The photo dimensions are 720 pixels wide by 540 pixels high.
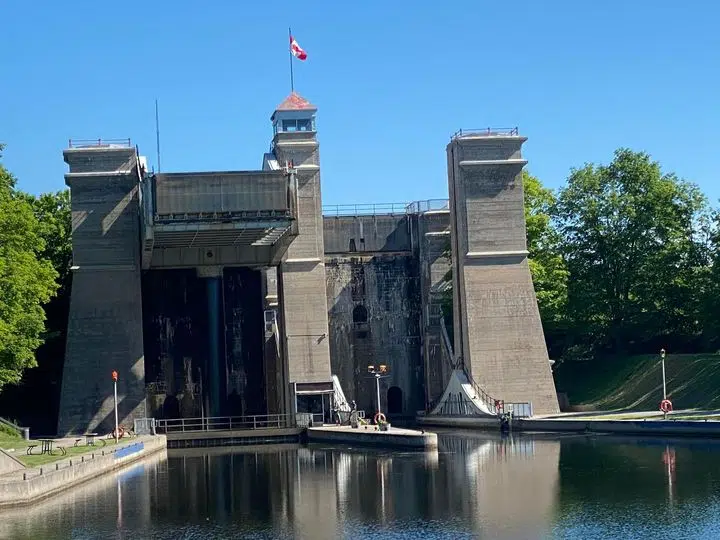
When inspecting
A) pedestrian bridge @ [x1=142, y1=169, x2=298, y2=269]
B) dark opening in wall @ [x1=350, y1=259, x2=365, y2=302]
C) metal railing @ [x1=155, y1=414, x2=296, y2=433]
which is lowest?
metal railing @ [x1=155, y1=414, x2=296, y2=433]

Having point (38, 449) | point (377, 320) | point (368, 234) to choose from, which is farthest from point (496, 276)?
point (38, 449)

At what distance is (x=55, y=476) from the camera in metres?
31.9

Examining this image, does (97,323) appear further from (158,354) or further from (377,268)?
(377,268)

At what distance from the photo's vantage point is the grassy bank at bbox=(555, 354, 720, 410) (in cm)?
5147

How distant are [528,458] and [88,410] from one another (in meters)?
21.1

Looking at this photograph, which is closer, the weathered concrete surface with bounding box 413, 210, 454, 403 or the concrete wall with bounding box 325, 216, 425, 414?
the weathered concrete surface with bounding box 413, 210, 454, 403

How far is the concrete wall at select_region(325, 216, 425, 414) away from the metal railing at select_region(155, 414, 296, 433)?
7470 mm

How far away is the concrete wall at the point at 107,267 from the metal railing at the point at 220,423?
9.60 feet

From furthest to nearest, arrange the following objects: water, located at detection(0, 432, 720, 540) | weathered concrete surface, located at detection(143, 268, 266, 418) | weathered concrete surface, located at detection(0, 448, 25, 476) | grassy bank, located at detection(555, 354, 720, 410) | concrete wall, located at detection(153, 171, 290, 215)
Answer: weathered concrete surface, located at detection(143, 268, 266, 418)
grassy bank, located at detection(555, 354, 720, 410)
concrete wall, located at detection(153, 171, 290, 215)
weathered concrete surface, located at detection(0, 448, 25, 476)
water, located at detection(0, 432, 720, 540)

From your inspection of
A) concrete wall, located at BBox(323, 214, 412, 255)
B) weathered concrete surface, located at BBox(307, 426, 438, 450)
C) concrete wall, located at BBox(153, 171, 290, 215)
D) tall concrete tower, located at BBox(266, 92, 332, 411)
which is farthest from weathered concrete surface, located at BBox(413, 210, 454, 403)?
concrete wall, located at BBox(153, 171, 290, 215)

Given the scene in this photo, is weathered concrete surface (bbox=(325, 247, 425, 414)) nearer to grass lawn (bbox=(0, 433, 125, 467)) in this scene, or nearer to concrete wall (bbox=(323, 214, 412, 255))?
concrete wall (bbox=(323, 214, 412, 255))

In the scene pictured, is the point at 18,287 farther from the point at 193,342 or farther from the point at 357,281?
the point at 357,281

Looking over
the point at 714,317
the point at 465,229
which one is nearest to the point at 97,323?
the point at 465,229

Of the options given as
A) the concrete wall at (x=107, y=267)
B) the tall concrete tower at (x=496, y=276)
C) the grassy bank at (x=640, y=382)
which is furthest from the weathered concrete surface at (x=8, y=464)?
the grassy bank at (x=640, y=382)
